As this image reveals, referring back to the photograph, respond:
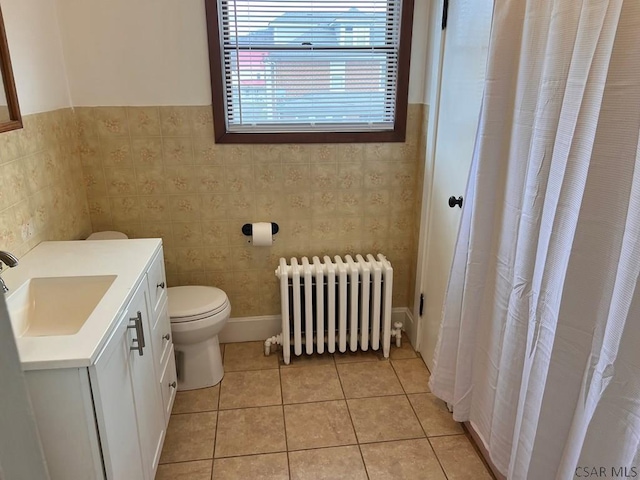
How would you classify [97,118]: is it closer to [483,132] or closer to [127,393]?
[127,393]

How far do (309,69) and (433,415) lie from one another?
6.14 ft

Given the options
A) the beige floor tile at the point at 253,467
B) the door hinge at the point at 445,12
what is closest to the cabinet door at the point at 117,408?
the beige floor tile at the point at 253,467

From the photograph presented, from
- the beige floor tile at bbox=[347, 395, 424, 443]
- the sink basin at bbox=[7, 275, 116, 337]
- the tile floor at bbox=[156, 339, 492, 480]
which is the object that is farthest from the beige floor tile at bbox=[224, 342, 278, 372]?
the sink basin at bbox=[7, 275, 116, 337]

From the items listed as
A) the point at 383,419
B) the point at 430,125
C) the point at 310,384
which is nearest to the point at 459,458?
the point at 383,419

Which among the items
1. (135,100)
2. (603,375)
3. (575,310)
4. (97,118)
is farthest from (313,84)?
(603,375)

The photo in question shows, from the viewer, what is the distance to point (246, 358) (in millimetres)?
2744

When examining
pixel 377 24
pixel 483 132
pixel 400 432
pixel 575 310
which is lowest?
pixel 400 432

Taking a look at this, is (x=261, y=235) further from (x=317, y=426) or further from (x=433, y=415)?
(x=433, y=415)

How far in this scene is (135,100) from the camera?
2391 mm

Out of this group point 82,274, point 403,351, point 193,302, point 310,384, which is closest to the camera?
point 82,274

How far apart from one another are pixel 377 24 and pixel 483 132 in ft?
3.67

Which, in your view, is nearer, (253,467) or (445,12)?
(253,467)

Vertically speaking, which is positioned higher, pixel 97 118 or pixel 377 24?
pixel 377 24

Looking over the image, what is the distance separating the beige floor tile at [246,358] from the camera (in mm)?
2660
